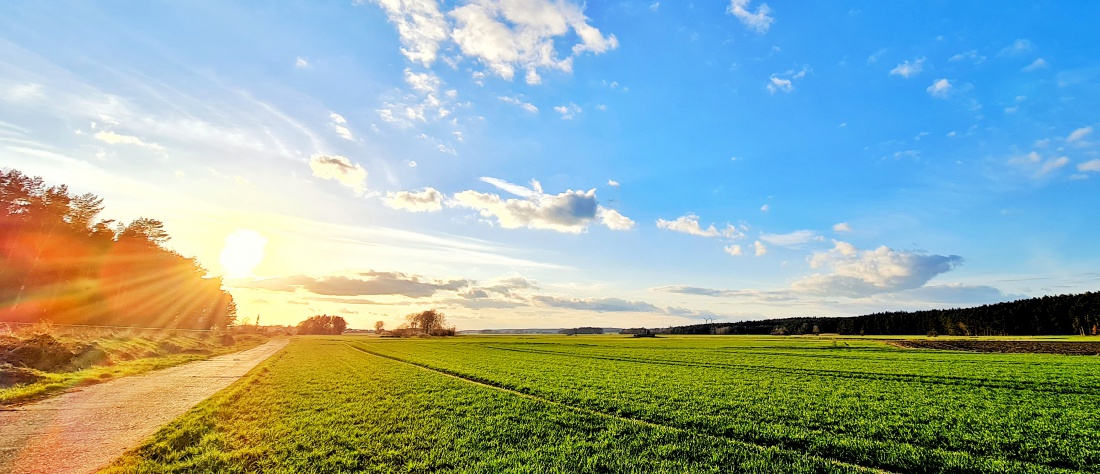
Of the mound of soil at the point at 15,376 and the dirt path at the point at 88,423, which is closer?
the dirt path at the point at 88,423

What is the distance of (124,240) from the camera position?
7406cm

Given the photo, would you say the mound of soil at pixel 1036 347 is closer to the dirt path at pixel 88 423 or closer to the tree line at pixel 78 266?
the dirt path at pixel 88 423

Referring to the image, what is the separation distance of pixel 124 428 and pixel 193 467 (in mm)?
6345

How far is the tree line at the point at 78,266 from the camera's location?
50906mm

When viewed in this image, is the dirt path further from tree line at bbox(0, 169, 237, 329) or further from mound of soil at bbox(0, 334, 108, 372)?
tree line at bbox(0, 169, 237, 329)

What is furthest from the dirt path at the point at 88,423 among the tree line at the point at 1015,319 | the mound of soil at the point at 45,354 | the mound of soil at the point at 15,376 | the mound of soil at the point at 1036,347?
the tree line at the point at 1015,319

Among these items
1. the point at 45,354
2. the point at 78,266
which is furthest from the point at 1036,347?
the point at 78,266

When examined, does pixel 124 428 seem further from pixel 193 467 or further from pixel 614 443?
pixel 614 443

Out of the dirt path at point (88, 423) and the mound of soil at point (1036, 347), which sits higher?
the dirt path at point (88, 423)

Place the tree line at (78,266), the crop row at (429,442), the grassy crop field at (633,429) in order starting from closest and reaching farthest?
the crop row at (429,442) → the grassy crop field at (633,429) → the tree line at (78,266)

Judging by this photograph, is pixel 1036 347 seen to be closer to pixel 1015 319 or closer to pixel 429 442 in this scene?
pixel 429 442

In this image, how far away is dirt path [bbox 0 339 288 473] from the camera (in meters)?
10.2

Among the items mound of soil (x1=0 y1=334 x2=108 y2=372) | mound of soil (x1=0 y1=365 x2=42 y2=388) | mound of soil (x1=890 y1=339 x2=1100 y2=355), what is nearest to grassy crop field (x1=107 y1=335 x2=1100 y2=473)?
mound of soil (x1=0 y1=365 x2=42 y2=388)

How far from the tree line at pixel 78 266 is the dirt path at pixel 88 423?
155ft
